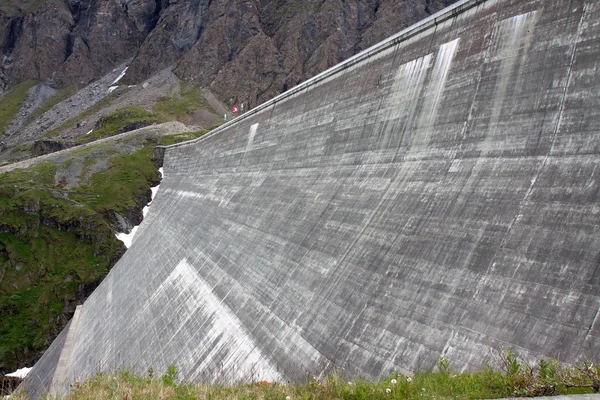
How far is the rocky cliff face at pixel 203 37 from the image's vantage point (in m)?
108

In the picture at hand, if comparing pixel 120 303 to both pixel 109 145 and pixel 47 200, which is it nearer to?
pixel 47 200

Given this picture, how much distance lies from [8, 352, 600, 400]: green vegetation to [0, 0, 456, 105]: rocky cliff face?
10506 cm

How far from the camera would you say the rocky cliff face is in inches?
4247

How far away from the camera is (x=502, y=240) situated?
341 inches

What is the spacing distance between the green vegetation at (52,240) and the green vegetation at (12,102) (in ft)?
250

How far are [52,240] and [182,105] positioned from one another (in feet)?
202

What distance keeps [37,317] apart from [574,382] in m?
45.5

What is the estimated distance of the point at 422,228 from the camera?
10750mm

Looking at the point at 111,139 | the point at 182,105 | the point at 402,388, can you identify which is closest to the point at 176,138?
the point at 111,139

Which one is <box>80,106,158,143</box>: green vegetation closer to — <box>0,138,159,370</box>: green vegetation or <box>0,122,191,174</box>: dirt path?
<box>0,122,191,174</box>: dirt path

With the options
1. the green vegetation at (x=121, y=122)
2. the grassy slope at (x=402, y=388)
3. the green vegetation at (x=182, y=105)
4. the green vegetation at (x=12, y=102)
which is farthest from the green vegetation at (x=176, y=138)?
the green vegetation at (x=12, y=102)

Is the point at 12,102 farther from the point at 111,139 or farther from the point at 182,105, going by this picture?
the point at 111,139

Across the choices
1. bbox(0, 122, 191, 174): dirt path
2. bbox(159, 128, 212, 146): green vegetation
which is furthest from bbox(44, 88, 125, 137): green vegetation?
bbox(159, 128, 212, 146): green vegetation

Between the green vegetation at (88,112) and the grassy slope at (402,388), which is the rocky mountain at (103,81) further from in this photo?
the grassy slope at (402,388)
